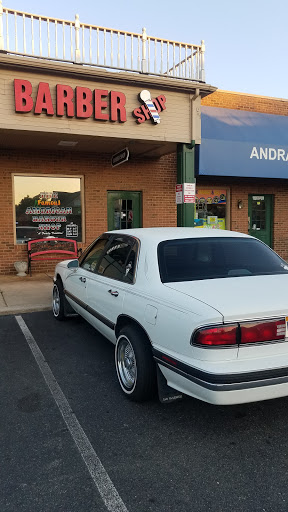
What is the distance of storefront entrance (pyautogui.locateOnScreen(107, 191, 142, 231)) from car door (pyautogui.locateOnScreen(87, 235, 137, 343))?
6.84m

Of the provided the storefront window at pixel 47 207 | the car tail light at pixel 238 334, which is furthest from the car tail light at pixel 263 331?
the storefront window at pixel 47 207

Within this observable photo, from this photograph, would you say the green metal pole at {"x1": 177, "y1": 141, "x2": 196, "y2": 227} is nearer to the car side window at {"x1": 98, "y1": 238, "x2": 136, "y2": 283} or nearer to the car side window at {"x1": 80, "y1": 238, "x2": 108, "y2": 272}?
the car side window at {"x1": 80, "y1": 238, "x2": 108, "y2": 272}

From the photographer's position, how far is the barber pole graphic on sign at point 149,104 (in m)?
8.41

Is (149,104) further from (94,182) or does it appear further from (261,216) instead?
(261,216)

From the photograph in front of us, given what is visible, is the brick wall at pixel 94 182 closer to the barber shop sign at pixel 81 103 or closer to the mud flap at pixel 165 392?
the barber shop sign at pixel 81 103

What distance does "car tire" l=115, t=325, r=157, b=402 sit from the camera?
128 inches

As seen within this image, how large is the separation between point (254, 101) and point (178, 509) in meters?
12.1

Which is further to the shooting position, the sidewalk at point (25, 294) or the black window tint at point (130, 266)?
the sidewalk at point (25, 294)

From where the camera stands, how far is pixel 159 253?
3.59m

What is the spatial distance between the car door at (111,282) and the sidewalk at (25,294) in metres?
2.80

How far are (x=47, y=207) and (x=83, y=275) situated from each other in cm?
630

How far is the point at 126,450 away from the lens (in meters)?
2.79

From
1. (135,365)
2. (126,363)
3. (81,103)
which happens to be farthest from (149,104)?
(135,365)

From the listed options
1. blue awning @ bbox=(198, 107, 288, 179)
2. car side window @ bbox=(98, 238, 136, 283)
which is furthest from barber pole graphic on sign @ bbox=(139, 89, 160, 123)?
car side window @ bbox=(98, 238, 136, 283)
